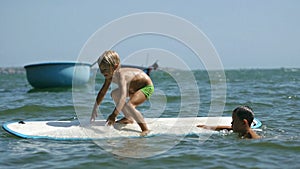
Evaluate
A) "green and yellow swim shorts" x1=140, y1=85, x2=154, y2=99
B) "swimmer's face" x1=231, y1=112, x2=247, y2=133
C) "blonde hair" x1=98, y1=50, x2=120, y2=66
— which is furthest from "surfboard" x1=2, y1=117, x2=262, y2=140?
"blonde hair" x1=98, y1=50, x2=120, y2=66

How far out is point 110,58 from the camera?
5.68 metres

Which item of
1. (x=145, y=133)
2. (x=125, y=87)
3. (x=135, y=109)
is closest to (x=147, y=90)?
(x=135, y=109)

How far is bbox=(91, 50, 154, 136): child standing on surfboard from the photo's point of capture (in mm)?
5605

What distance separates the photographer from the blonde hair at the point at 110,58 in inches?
223

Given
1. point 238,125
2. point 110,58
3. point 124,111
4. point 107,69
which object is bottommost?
point 238,125

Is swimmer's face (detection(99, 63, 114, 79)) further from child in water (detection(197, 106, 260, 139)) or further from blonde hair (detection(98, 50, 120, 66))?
child in water (detection(197, 106, 260, 139))

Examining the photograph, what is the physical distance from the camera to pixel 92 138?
18.2 ft

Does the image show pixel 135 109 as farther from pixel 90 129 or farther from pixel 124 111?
pixel 90 129

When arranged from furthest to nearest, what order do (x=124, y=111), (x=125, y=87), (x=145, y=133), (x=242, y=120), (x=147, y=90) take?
(x=147, y=90) → (x=242, y=120) → (x=124, y=111) → (x=145, y=133) → (x=125, y=87)

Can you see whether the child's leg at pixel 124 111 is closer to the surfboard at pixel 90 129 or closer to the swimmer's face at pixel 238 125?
the surfboard at pixel 90 129

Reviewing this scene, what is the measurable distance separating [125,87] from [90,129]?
88 centimetres

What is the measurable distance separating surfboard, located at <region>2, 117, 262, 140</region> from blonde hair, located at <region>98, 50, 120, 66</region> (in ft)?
3.17

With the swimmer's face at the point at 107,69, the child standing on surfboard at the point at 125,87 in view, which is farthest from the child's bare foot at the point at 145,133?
the swimmer's face at the point at 107,69

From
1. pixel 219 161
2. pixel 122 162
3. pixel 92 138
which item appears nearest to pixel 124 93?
pixel 92 138
